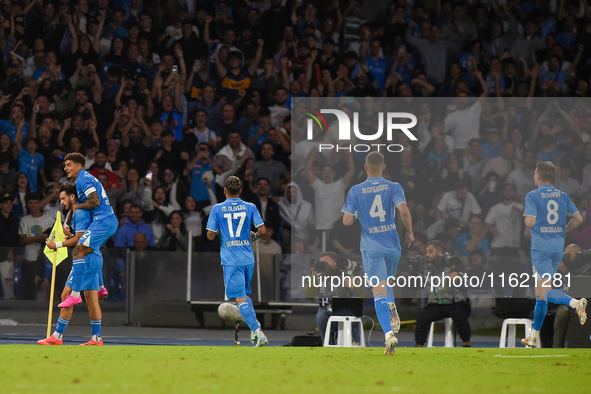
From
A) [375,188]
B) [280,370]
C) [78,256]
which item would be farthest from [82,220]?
[280,370]

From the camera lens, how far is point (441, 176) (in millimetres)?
15266

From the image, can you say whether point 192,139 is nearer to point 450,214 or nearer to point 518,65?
point 450,214

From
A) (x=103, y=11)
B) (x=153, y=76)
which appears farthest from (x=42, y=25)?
(x=153, y=76)

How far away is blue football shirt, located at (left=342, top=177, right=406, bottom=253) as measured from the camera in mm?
10492

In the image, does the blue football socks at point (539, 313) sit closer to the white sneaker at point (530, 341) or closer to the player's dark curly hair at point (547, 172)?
the white sneaker at point (530, 341)

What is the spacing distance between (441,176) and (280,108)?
4173mm

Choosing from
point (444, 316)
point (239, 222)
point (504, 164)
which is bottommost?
point (444, 316)

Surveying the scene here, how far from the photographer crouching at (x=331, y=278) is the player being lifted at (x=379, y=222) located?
2570 mm

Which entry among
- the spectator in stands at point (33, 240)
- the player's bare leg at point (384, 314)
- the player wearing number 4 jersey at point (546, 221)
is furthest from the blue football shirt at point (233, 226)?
the spectator in stands at point (33, 240)

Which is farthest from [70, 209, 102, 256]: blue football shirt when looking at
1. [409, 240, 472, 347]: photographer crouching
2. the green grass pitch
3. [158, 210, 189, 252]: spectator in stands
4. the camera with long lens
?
the camera with long lens

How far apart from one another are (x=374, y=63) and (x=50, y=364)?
11.9 metres

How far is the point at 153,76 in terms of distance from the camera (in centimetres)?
1855

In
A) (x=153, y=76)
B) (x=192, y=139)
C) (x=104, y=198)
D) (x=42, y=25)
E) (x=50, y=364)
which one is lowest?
(x=50, y=364)

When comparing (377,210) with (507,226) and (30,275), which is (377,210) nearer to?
(507,226)
